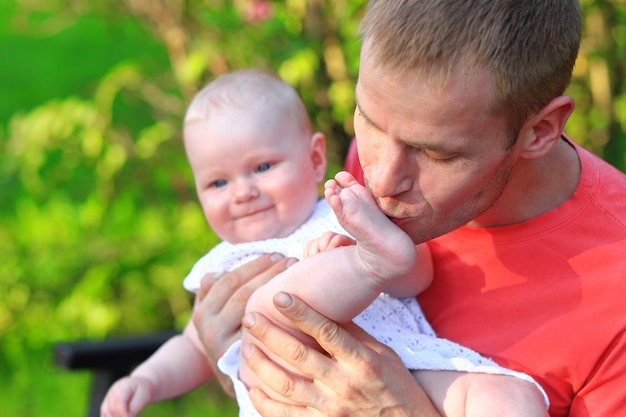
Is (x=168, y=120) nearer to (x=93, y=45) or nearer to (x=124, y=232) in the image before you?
(x=124, y=232)

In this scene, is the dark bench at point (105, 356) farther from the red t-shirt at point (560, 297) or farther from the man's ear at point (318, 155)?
the red t-shirt at point (560, 297)

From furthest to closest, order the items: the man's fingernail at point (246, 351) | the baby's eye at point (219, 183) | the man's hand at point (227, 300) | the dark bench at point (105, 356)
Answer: the dark bench at point (105, 356) < the baby's eye at point (219, 183) < the man's hand at point (227, 300) < the man's fingernail at point (246, 351)

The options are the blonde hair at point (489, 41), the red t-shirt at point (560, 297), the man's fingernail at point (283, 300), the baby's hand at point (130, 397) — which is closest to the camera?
the blonde hair at point (489, 41)

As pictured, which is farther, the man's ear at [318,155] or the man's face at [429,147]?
the man's ear at [318,155]

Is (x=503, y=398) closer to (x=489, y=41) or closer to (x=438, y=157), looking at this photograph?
(x=438, y=157)

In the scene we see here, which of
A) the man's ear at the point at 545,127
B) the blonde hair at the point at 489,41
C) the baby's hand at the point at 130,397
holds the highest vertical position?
the blonde hair at the point at 489,41

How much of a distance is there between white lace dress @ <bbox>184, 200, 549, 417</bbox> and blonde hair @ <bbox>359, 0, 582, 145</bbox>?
0.55 metres

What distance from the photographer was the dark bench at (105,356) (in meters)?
3.08

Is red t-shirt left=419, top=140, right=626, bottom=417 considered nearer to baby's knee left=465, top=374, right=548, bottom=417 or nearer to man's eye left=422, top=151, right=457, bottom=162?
baby's knee left=465, top=374, right=548, bottom=417

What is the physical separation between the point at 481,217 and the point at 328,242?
426mm

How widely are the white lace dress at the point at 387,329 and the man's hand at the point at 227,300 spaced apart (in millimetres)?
49

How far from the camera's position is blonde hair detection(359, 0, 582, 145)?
1626 millimetres

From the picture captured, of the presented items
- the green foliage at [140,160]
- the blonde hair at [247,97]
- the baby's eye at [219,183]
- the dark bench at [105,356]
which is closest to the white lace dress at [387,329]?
the baby's eye at [219,183]

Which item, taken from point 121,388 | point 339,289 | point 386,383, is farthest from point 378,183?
point 121,388
